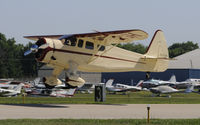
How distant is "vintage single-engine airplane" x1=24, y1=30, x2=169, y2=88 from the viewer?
2328cm

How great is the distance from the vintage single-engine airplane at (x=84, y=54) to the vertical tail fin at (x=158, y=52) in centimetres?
111

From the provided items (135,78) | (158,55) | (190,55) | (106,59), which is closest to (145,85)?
(135,78)

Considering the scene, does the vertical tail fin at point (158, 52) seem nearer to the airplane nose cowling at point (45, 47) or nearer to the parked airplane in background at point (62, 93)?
the airplane nose cowling at point (45, 47)

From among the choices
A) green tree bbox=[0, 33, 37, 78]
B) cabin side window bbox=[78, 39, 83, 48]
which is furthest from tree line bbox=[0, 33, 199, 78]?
cabin side window bbox=[78, 39, 83, 48]

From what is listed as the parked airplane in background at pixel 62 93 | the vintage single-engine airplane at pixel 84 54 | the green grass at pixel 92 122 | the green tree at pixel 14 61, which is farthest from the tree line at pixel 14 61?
Answer: the green grass at pixel 92 122

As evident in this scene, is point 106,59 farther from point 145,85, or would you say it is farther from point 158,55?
point 145,85

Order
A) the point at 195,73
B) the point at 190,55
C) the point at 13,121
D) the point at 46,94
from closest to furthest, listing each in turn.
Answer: the point at 13,121 → the point at 46,94 → the point at 195,73 → the point at 190,55

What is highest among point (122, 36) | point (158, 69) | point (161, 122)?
point (122, 36)

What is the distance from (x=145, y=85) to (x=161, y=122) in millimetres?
55104

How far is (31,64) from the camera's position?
114 meters

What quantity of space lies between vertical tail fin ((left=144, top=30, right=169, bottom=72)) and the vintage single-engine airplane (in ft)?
3.65

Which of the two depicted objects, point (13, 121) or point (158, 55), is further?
point (158, 55)

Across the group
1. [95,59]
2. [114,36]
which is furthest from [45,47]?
[114,36]

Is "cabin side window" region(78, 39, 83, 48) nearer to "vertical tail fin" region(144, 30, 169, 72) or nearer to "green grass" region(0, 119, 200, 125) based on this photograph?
"vertical tail fin" region(144, 30, 169, 72)
